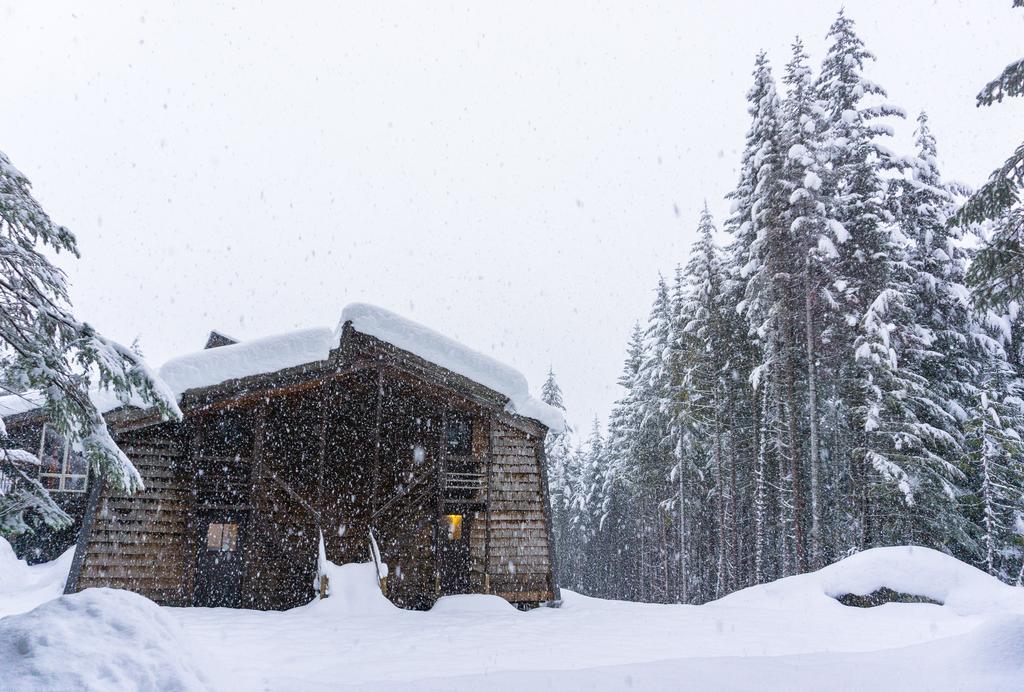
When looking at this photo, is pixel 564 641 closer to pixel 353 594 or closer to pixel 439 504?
pixel 353 594

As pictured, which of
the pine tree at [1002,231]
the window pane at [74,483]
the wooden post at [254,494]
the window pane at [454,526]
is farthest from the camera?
the window pane at [74,483]

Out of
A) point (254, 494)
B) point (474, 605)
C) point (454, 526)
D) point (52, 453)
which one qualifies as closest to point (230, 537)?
point (254, 494)

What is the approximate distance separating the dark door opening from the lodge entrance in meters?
4.75

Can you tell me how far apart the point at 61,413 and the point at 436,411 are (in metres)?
10.5

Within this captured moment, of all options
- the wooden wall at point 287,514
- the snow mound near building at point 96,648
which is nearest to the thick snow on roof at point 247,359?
the wooden wall at point 287,514

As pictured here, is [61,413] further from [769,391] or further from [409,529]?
[769,391]

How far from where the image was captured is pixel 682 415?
26.8 m

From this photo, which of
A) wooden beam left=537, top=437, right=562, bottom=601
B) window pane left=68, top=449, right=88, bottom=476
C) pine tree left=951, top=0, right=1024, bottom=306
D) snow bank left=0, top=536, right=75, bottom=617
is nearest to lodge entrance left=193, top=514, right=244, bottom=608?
snow bank left=0, top=536, right=75, bottom=617

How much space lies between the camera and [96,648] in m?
4.78

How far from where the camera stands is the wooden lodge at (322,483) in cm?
1307

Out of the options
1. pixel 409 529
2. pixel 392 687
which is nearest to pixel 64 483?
pixel 409 529

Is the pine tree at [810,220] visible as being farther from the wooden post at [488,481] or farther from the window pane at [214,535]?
the window pane at [214,535]

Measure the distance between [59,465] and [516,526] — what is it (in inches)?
643

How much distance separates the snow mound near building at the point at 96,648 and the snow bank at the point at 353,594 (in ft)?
22.5
